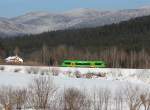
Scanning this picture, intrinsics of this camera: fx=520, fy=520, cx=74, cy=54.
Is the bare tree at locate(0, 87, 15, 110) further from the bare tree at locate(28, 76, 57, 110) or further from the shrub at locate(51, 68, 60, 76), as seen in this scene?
the shrub at locate(51, 68, 60, 76)

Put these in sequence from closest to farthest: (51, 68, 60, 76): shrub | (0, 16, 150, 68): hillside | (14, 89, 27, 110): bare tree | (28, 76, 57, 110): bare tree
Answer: (14, 89, 27, 110): bare tree
(28, 76, 57, 110): bare tree
(51, 68, 60, 76): shrub
(0, 16, 150, 68): hillside

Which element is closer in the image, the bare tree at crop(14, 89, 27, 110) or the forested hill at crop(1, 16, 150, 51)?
the bare tree at crop(14, 89, 27, 110)

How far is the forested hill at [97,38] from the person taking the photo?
117062 mm

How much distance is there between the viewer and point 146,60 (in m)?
84.2

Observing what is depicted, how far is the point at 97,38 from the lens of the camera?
127500mm

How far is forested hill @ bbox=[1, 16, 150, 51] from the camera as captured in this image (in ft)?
384

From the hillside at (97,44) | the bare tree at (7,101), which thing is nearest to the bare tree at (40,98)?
the bare tree at (7,101)

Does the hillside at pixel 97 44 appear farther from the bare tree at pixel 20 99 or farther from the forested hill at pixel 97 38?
the bare tree at pixel 20 99

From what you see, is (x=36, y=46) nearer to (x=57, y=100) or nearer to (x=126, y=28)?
(x=126, y=28)

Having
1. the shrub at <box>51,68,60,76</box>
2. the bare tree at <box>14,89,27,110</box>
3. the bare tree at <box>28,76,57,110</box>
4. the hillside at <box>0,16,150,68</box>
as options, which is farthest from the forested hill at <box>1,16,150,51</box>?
the bare tree at <box>14,89,27,110</box>

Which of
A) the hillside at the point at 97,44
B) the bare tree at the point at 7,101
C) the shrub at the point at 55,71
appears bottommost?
the bare tree at the point at 7,101

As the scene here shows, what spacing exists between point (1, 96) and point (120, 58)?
69.5 meters

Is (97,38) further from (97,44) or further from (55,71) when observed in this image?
(55,71)

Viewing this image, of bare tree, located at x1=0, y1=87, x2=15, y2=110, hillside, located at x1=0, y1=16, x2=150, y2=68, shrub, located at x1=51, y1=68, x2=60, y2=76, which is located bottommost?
bare tree, located at x1=0, y1=87, x2=15, y2=110
